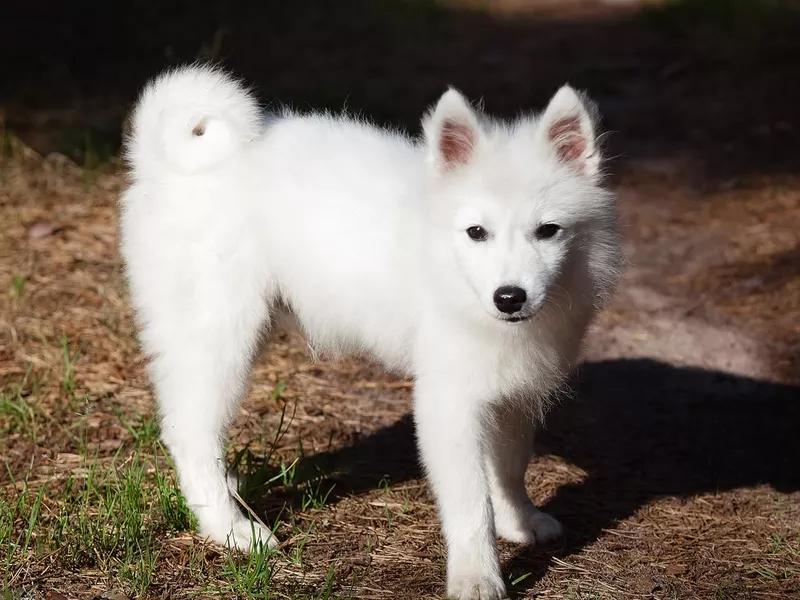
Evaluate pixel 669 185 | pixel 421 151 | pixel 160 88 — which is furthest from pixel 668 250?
pixel 160 88

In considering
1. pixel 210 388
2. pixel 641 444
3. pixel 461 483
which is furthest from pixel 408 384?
pixel 461 483

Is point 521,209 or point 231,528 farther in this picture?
point 231,528

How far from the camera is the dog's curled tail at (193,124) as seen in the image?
12.1ft

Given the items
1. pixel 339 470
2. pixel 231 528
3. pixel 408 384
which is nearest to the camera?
pixel 231 528

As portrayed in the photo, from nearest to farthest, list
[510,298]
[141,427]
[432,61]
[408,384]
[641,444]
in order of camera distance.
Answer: [510,298]
[141,427]
[641,444]
[408,384]
[432,61]

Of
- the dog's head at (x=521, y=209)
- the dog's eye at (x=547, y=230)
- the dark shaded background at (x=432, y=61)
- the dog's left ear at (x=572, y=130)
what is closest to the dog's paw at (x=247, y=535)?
the dog's head at (x=521, y=209)

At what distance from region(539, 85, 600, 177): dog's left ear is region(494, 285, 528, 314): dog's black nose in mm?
556

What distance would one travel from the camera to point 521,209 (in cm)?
316

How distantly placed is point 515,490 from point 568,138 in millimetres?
1333

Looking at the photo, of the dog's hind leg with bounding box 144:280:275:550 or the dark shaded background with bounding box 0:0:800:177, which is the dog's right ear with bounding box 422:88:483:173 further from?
the dark shaded background with bounding box 0:0:800:177

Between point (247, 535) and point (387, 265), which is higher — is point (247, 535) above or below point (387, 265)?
below

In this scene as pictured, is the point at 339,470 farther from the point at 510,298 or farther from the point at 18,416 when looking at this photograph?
the point at 510,298

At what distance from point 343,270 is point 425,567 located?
3.49 feet

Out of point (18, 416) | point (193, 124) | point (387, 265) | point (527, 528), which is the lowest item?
point (527, 528)
